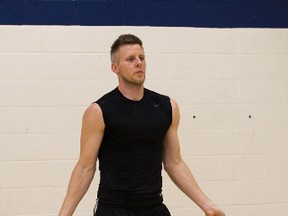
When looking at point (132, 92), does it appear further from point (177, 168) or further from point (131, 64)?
point (177, 168)

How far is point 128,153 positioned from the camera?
3.32m

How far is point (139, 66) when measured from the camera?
3.37m

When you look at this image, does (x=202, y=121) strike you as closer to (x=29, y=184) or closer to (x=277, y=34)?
(x=277, y=34)

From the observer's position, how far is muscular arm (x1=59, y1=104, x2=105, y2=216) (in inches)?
129

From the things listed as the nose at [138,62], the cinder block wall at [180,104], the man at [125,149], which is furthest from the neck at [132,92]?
the cinder block wall at [180,104]

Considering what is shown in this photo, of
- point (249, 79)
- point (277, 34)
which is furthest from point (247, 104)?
point (277, 34)

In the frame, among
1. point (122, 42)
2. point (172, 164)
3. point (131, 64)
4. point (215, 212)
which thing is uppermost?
point (122, 42)

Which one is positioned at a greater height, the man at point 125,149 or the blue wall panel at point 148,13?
the blue wall panel at point 148,13

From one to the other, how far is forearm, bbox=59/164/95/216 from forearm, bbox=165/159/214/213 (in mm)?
546

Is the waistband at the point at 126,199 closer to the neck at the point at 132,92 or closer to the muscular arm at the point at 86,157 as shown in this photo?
the muscular arm at the point at 86,157

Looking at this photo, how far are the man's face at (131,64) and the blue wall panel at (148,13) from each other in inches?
57.7

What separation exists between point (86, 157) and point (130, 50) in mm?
684

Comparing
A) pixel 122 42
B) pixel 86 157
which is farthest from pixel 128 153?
pixel 122 42

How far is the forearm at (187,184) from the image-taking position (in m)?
3.44
